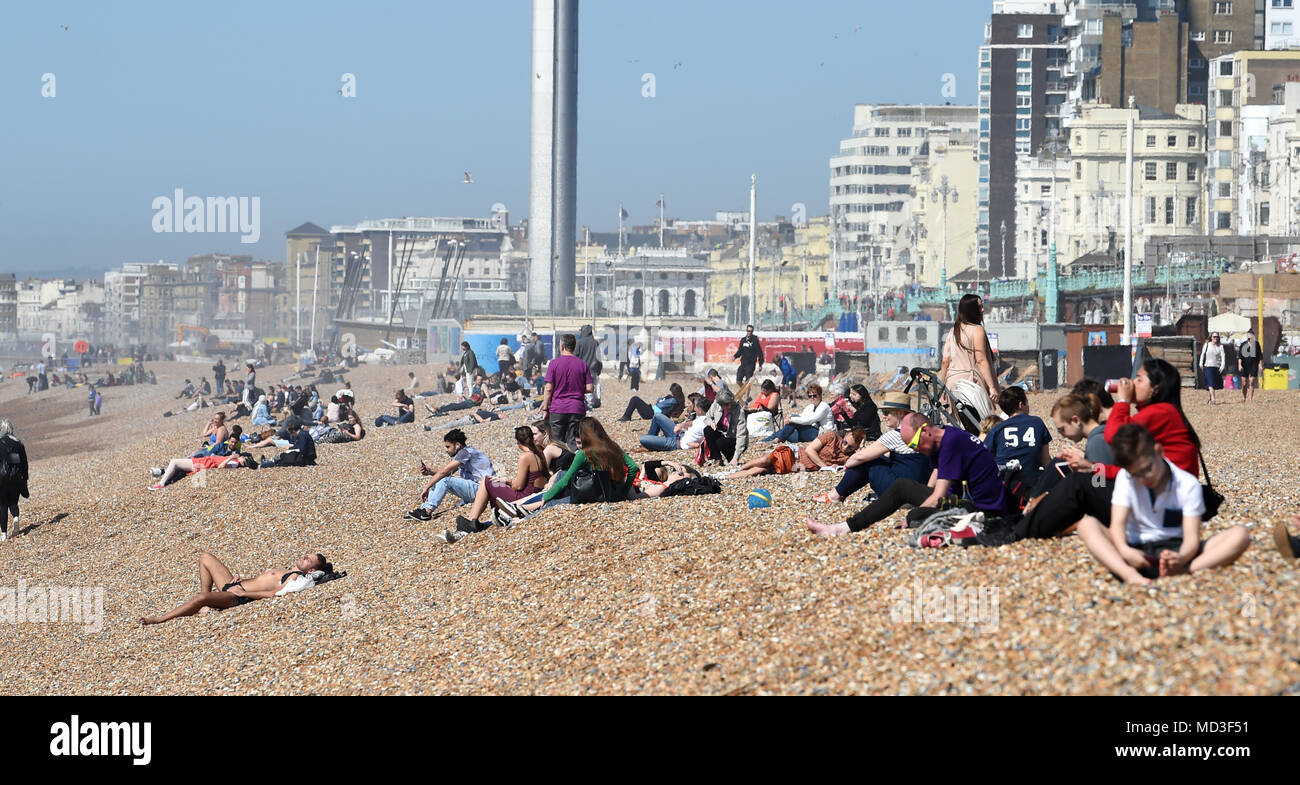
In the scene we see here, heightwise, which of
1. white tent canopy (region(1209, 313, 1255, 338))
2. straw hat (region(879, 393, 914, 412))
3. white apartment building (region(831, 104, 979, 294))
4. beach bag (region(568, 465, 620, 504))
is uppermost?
white apartment building (region(831, 104, 979, 294))

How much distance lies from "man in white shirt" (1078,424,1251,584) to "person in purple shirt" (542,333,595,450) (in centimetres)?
743

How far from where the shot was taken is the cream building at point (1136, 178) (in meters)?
75.0

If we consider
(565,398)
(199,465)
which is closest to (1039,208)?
(199,465)

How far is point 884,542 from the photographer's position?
31.1 feet

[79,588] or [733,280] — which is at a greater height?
[733,280]

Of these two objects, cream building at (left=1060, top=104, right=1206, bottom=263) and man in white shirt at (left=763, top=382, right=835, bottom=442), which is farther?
cream building at (left=1060, top=104, right=1206, bottom=263)

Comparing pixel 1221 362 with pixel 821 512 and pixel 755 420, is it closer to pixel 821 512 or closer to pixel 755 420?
pixel 755 420

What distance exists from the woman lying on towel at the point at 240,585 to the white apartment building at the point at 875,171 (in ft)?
397

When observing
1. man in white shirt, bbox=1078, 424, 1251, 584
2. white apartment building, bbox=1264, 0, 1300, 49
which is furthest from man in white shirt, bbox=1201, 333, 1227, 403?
white apartment building, bbox=1264, 0, 1300, 49

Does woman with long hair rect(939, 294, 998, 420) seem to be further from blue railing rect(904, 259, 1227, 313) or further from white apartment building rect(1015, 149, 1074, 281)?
white apartment building rect(1015, 149, 1074, 281)

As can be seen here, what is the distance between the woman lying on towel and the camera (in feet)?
39.2
